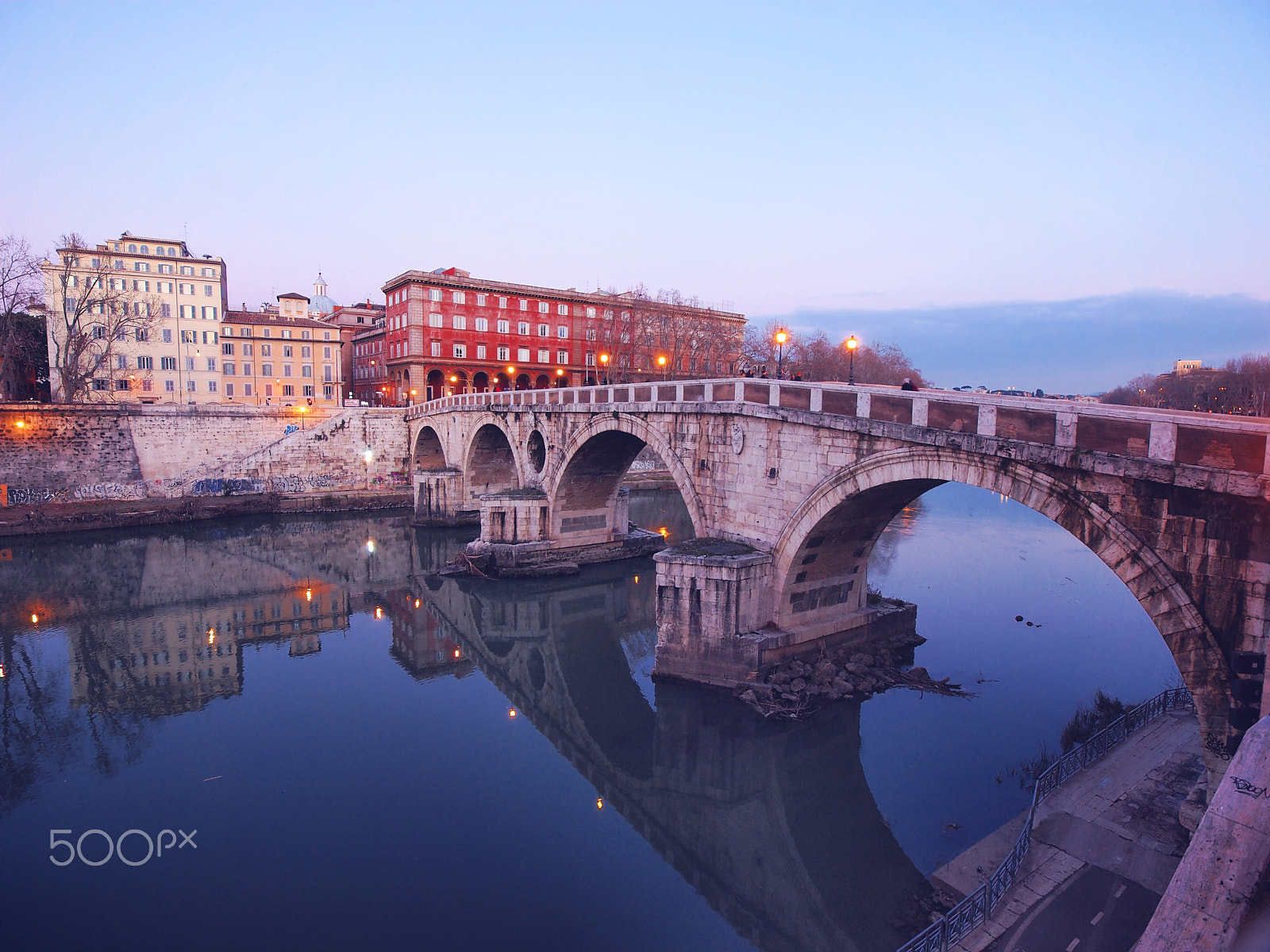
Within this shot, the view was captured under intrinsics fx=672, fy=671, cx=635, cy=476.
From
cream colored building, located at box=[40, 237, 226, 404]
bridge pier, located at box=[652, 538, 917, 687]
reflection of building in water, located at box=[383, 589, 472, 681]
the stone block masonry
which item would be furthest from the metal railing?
cream colored building, located at box=[40, 237, 226, 404]

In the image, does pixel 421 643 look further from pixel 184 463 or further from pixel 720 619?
pixel 184 463

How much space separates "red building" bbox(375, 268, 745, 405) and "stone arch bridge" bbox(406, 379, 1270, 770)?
19.2 meters

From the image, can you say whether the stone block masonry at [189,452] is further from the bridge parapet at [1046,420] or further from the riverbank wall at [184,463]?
the bridge parapet at [1046,420]

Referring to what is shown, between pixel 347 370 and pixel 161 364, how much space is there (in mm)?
16715

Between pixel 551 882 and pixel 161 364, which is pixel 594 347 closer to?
pixel 161 364

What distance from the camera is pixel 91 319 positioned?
3888 cm

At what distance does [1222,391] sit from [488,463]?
37.0 meters

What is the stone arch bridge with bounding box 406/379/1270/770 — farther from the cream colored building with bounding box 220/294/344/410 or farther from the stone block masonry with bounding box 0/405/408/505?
the cream colored building with bounding box 220/294/344/410

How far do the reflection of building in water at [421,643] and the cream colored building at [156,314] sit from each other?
98.4 ft

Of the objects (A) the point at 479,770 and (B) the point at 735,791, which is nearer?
(B) the point at 735,791

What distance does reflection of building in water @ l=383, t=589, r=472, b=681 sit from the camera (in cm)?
1614

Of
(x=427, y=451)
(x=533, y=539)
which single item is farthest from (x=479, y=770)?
(x=427, y=451)

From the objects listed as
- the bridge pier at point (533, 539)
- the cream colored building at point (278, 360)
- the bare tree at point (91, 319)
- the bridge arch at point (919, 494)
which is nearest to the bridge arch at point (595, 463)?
the bridge pier at point (533, 539)

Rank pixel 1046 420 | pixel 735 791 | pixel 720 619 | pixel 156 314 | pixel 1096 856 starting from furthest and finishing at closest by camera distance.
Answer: pixel 156 314 < pixel 720 619 < pixel 735 791 < pixel 1046 420 < pixel 1096 856
